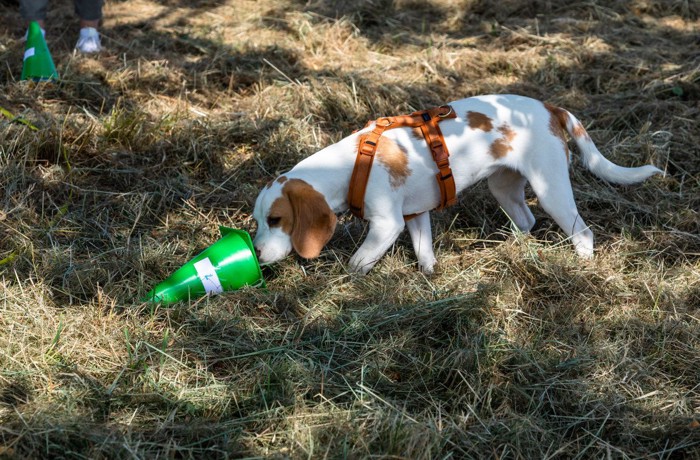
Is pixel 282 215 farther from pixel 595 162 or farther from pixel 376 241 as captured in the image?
pixel 595 162

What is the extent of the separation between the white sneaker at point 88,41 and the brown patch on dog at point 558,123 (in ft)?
12.8

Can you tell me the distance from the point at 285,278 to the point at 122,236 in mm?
1013

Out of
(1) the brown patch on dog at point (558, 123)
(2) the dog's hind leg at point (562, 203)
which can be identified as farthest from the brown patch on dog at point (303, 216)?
(1) the brown patch on dog at point (558, 123)

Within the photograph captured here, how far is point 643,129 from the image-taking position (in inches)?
214

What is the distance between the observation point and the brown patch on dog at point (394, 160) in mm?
3941

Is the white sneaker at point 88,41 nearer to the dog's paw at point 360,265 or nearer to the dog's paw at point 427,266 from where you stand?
the dog's paw at point 360,265

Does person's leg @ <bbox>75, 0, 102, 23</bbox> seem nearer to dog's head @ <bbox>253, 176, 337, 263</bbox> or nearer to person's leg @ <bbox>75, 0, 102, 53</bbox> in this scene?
person's leg @ <bbox>75, 0, 102, 53</bbox>

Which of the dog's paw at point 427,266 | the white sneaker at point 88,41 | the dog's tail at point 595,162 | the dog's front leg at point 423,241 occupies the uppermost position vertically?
the dog's tail at point 595,162

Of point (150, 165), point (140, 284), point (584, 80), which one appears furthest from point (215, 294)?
point (584, 80)

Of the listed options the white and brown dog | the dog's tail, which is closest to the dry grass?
the white and brown dog

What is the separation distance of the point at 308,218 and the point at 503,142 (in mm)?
1088

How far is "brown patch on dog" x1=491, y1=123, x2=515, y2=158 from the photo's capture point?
13.3 ft

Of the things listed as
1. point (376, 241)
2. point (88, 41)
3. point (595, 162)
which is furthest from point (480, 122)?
point (88, 41)

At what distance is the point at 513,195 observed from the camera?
14.9 ft
